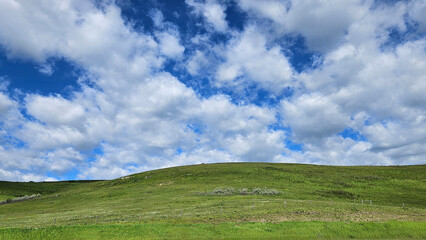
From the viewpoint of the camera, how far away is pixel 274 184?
86.1 meters

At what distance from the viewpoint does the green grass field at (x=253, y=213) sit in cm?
3706

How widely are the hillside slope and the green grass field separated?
183 millimetres

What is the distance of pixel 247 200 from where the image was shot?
6316cm

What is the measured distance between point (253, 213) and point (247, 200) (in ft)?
52.4

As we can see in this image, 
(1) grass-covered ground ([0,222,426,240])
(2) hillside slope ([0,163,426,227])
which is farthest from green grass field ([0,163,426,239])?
(2) hillside slope ([0,163,426,227])

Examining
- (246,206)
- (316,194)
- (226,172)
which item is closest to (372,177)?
(316,194)

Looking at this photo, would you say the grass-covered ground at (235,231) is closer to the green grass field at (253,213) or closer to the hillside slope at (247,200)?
the green grass field at (253,213)

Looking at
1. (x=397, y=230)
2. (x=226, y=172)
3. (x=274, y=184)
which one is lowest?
(x=397, y=230)

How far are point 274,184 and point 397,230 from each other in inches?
1920

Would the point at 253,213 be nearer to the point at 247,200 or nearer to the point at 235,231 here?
the point at 235,231

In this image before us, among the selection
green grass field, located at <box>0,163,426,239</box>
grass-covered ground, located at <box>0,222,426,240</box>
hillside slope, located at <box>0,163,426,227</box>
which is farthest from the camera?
hillside slope, located at <box>0,163,426,227</box>

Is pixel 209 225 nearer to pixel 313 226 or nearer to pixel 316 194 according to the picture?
pixel 313 226

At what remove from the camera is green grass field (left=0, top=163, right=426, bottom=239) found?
122 feet

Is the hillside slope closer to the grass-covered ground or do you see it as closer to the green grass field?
the green grass field
